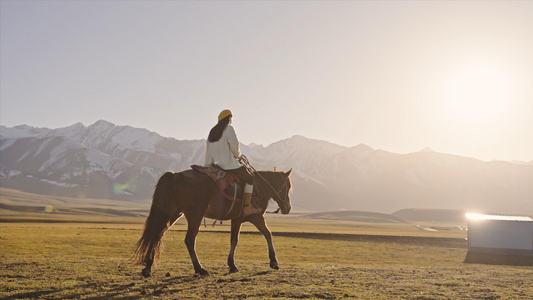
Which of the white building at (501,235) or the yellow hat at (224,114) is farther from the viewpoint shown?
the white building at (501,235)

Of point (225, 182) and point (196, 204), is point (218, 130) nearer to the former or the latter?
point (225, 182)

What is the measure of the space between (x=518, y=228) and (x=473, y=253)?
5352 mm

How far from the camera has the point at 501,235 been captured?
45.1 m

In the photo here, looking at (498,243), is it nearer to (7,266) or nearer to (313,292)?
(313,292)

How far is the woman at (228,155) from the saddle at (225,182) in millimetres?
177

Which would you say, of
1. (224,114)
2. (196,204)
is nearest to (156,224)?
(196,204)

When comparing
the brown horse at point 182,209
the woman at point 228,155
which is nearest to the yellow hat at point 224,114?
the woman at point 228,155

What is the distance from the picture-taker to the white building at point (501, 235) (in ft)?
144

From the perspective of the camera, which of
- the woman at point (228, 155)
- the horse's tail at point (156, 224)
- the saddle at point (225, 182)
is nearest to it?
the horse's tail at point (156, 224)

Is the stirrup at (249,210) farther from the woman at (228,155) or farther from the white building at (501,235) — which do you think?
the white building at (501,235)

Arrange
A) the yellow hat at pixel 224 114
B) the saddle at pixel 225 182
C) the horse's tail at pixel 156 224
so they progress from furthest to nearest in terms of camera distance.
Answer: the yellow hat at pixel 224 114
the saddle at pixel 225 182
the horse's tail at pixel 156 224

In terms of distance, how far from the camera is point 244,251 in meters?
38.4

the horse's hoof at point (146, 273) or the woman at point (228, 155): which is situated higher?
the woman at point (228, 155)

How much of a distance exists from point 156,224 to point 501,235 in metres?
43.7
